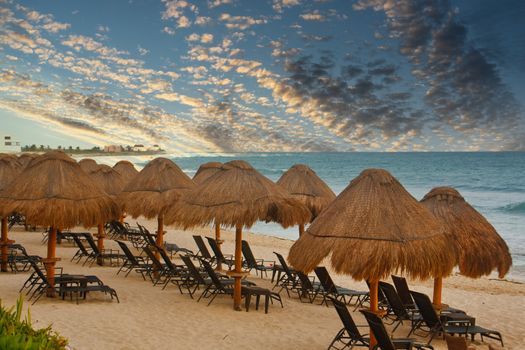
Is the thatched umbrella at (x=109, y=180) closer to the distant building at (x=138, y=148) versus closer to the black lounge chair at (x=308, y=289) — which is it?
the black lounge chair at (x=308, y=289)

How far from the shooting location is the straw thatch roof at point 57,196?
8789mm

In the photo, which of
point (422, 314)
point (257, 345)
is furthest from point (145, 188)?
point (422, 314)

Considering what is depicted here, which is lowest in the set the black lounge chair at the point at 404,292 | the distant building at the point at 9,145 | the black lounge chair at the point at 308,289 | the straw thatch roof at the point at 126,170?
the black lounge chair at the point at 308,289

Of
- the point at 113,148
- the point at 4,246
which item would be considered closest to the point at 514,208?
the point at 4,246

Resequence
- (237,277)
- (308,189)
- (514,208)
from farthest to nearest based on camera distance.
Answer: (514,208) → (308,189) → (237,277)

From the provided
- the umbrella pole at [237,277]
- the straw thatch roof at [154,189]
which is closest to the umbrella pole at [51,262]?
the straw thatch roof at [154,189]

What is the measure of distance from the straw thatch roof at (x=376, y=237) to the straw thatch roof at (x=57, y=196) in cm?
439

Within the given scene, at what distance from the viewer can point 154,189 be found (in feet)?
39.1

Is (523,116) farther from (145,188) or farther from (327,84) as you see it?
(145,188)

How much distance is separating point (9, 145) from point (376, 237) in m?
75.6

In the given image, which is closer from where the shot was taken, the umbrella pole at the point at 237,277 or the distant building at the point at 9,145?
the umbrella pole at the point at 237,277

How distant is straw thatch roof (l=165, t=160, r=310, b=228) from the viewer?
8.76 m

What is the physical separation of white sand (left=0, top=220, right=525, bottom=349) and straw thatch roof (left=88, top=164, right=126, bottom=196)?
16.4 feet

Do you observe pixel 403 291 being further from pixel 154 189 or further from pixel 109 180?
pixel 109 180
